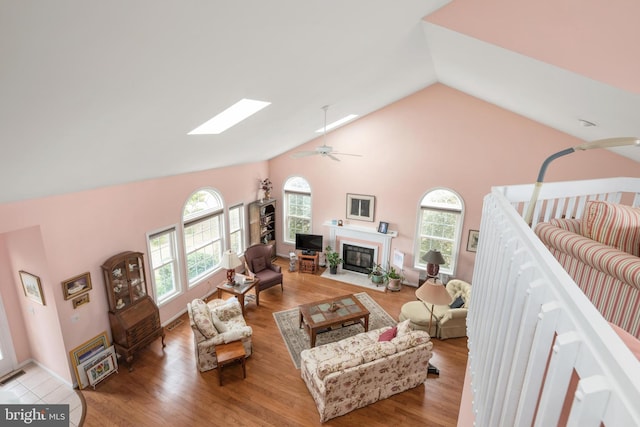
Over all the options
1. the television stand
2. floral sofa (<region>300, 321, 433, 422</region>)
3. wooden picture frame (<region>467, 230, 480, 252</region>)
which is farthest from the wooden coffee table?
wooden picture frame (<region>467, 230, 480, 252</region>)

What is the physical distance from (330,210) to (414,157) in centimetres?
254

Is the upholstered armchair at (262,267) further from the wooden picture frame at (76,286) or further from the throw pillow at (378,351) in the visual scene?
the throw pillow at (378,351)

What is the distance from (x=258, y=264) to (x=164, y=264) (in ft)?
7.32

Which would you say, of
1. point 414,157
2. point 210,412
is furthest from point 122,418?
point 414,157

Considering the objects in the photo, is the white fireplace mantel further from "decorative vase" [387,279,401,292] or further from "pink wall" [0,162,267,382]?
"pink wall" [0,162,267,382]

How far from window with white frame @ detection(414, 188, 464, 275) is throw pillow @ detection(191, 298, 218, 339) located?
4926 mm

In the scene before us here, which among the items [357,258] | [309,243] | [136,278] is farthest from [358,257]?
[136,278]

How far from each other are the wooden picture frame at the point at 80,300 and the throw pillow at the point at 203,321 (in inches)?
59.0

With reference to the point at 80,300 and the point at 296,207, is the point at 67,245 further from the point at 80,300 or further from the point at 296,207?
the point at 296,207

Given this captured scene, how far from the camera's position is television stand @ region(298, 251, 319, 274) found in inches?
341

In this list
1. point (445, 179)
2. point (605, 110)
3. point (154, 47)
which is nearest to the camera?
point (154, 47)

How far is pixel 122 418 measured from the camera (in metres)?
4.34

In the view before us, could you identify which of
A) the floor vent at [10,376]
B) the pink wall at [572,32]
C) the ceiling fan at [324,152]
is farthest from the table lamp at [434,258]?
the floor vent at [10,376]

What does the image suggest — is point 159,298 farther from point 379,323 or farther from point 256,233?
point 379,323
